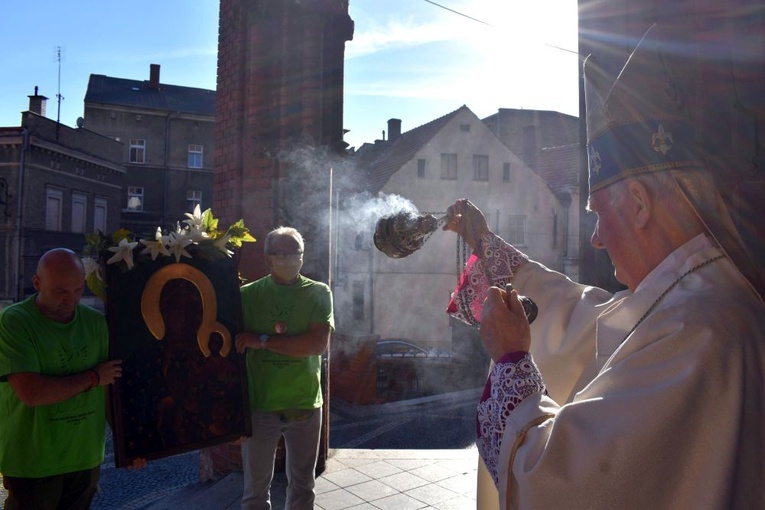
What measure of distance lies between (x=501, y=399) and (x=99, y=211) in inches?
1243

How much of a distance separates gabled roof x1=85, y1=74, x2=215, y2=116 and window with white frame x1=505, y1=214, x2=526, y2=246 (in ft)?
62.4

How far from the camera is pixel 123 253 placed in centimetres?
305

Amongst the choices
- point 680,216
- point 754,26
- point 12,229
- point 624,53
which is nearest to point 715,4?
point 754,26

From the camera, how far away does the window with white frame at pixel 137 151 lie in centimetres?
3328

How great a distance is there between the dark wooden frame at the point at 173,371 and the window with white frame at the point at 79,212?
2767 centimetres

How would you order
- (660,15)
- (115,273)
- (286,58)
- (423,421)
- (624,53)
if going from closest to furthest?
1. (660,15)
2. (624,53)
3. (115,273)
4. (286,58)
5. (423,421)

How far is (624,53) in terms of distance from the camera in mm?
2264

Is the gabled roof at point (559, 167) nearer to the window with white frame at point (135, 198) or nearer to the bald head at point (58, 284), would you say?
the window with white frame at point (135, 198)

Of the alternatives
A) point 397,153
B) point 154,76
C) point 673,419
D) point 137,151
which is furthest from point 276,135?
point 154,76

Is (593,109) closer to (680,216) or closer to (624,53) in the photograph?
(680,216)

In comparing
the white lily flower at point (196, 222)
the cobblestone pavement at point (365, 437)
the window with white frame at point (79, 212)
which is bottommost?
the cobblestone pavement at point (365, 437)

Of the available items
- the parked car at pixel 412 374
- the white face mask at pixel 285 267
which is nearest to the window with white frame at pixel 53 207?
the parked car at pixel 412 374

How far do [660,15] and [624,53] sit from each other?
0.36m

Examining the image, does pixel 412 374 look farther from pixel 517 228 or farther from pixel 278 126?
pixel 517 228
